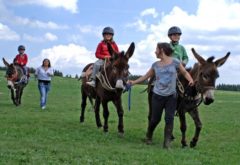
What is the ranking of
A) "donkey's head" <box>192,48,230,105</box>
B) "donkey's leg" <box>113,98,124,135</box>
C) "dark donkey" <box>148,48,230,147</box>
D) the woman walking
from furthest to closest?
1. the woman walking
2. "donkey's leg" <box>113,98,124,135</box>
3. "dark donkey" <box>148,48,230,147</box>
4. "donkey's head" <box>192,48,230,105</box>

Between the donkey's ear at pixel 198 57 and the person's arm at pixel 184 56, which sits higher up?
the person's arm at pixel 184 56

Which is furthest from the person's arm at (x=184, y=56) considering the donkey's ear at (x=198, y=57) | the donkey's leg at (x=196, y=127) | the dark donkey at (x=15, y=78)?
the dark donkey at (x=15, y=78)

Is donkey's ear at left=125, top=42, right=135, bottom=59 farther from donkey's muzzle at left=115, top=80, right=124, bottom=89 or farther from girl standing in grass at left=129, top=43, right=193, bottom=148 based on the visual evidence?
girl standing in grass at left=129, top=43, right=193, bottom=148

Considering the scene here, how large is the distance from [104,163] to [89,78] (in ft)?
22.3

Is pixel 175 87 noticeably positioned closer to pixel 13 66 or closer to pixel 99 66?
pixel 99 66

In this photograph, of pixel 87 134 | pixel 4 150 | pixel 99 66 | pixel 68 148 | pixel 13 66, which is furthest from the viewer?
pixel 13 66

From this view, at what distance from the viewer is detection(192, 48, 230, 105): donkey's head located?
1016cm

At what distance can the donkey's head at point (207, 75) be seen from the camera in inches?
400

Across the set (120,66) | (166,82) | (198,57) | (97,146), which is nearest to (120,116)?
(120,66)

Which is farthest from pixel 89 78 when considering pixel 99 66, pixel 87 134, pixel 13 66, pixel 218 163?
pixel 13 66

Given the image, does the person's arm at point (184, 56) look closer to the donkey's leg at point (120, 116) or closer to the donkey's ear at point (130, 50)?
the donkey's ear at point (130, 50)

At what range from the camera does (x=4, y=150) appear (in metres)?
9.04

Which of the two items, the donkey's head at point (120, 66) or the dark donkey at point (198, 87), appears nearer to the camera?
the dark donkey at point (198, 87)

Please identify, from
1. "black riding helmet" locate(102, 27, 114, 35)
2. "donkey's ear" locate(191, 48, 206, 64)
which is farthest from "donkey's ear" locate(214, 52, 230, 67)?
"black riding helmet" locate(102, 27, 114, 35)
